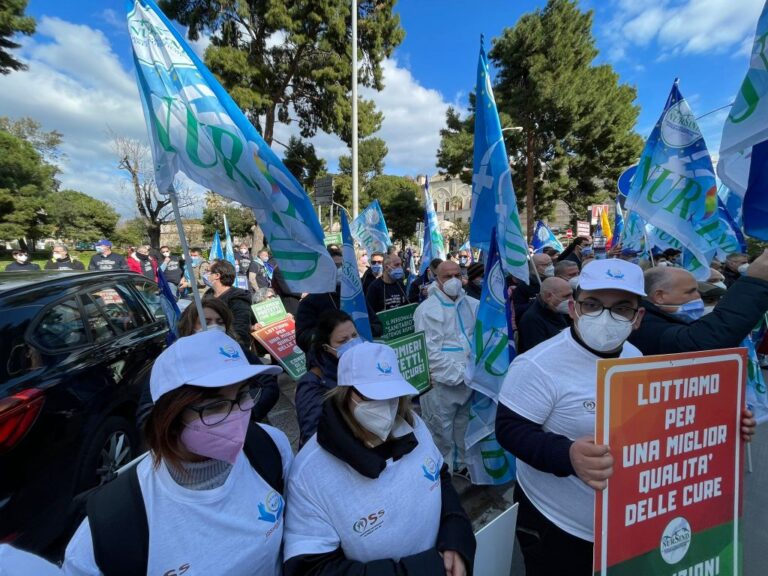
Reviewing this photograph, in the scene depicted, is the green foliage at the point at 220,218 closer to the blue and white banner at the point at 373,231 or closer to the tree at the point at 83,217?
the tree at the point at 83,217

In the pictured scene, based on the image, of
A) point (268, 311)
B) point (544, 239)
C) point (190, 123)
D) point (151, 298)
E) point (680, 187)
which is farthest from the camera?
point (544, 239)

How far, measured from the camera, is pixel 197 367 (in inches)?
46.5

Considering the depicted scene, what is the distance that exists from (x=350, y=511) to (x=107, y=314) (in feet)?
10.9

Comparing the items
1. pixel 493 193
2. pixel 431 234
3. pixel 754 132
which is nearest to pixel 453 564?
pixel 754 132

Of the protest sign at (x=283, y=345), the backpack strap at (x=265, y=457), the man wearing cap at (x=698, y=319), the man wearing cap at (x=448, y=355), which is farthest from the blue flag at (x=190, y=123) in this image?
the protest sign at (x=283, y=345)

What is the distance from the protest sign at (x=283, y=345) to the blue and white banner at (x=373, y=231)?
4.01 m

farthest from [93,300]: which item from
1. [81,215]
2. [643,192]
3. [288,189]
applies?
[81,215]

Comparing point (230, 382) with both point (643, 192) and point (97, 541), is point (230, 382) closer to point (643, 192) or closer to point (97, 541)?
point (97, 541)

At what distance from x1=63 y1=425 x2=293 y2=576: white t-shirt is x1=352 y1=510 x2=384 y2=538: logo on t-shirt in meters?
0.25

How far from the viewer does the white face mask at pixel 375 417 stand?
→ 1409 mm

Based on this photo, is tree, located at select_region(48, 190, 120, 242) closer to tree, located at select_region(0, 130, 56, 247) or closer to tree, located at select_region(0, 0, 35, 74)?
tree, located at select_region(0, 130, 56, 247)

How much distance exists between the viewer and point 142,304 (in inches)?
165

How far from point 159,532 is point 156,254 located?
48.8 ft

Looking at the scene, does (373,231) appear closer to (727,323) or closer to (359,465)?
(727,323)
